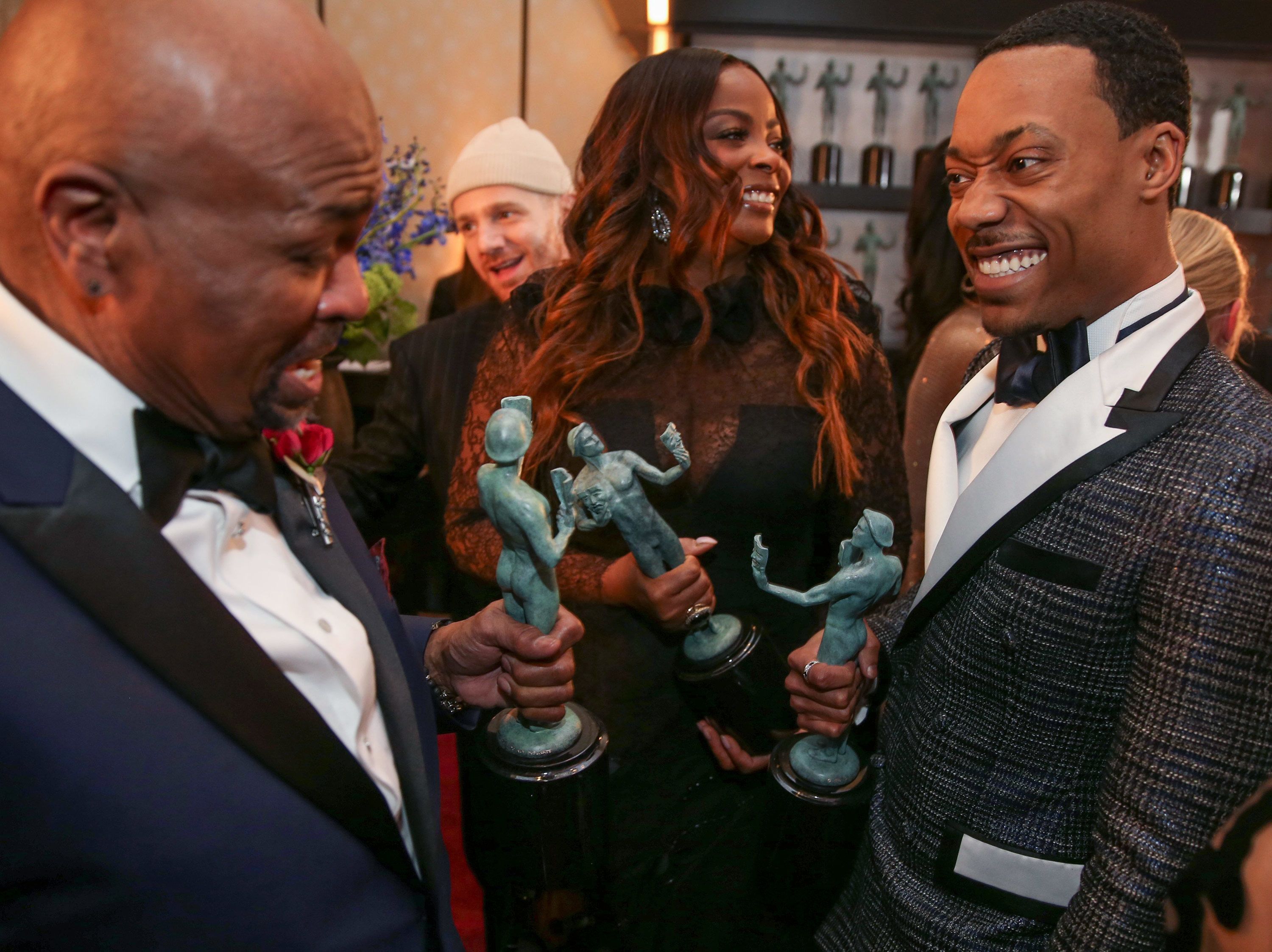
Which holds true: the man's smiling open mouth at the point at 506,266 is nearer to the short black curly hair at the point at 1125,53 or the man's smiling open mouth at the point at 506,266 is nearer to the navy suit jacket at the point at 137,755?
the short black curly hair at the point at 1125,53

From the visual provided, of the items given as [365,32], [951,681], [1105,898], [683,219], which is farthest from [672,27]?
[1105,898]

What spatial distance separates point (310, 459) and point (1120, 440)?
0.97m

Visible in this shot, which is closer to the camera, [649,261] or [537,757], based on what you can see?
[537,757]

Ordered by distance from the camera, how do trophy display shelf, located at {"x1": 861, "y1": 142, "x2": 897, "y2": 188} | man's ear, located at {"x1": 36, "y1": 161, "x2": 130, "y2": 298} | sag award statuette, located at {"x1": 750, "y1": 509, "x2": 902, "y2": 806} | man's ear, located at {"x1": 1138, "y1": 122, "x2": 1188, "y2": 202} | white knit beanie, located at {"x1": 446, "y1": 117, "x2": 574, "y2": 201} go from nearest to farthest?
man's ear, located at {"x1": 36, "y1": 161, "x2": 130, "y2": 298}
man's ear, located at {"x1": 1138, "y1": 122, "x2": 1188, "y2": 202}
sag award statuette, located at {"x1": 750, "y1": 509, "x2": 902, "y2": 806}
white knit beanie, located at {"x1": 446, "y1": 117, "x2": 574, "y2": 201}
trophy display shelf, located at {"x1": 861, "y1": 142, "x2": 897, "y2": 188}

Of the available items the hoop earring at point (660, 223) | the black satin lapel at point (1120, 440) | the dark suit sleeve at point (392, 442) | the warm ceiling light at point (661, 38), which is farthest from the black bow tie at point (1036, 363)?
the warm ceiling light at point (661, 38)

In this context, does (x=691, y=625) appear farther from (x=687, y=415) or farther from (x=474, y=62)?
(x=474, y=62)

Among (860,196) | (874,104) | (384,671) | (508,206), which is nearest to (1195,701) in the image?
(384,671)

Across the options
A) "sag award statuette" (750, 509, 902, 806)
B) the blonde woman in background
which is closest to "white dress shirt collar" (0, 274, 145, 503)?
"sag award statuette" (750, 509, 902, 806)

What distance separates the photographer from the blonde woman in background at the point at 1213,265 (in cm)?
197

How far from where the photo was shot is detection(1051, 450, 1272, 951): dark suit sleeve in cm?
92

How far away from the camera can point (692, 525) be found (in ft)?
5.61

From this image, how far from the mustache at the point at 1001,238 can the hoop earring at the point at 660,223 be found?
688 millimetres

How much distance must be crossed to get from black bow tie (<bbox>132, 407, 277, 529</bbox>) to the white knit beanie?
2004 millimetres

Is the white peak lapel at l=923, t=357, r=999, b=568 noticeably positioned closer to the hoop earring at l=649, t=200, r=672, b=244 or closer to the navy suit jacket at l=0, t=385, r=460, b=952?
the hoop earring at l=649, t=200, r=672, b=244
